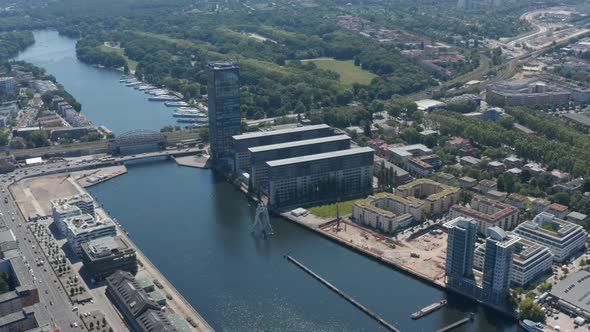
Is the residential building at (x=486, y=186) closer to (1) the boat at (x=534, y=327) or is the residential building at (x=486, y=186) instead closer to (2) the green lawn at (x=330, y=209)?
(2) the green lawn at (x=330, y=209)

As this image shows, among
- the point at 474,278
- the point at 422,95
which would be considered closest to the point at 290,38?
the point at 422,95

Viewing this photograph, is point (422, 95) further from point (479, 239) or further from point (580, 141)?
point (479, 239)

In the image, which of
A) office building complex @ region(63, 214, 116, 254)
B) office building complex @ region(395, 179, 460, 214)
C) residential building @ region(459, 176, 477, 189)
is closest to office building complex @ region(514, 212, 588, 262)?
office building complex @ region(395, 179, 460, 214)

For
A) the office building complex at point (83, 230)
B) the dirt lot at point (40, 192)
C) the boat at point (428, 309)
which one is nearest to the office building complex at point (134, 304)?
the office building complex at point (83, 230)

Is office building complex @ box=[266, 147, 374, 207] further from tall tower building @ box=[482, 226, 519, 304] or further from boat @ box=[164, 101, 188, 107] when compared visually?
boat @ box=[164, 101, 188, 107]

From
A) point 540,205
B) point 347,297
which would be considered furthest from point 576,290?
point 347,297
